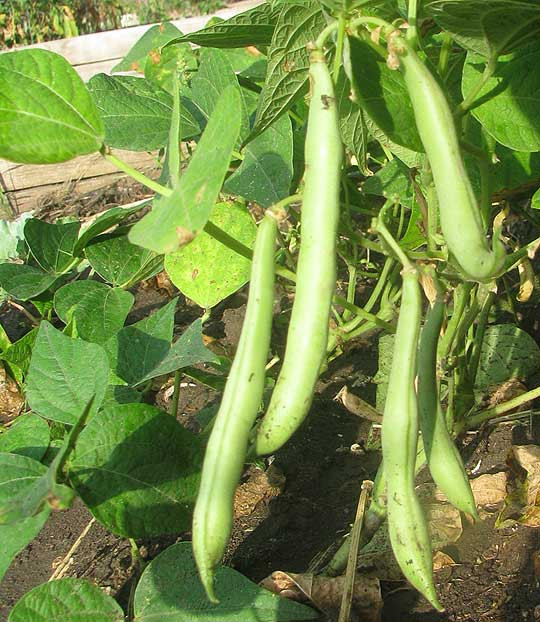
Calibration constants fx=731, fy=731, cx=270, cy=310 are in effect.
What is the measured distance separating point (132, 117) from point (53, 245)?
438 mm

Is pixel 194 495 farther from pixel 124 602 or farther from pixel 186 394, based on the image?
pixel 186 394

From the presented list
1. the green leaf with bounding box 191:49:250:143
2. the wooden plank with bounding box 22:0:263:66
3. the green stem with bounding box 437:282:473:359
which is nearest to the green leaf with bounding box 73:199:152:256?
the green leaf with bounding box 191:49:250:143

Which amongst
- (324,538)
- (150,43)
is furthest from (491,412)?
(150,43)

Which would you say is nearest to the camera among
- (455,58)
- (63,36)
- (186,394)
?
(455,58)

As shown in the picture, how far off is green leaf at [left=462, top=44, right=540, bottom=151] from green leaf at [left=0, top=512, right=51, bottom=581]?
0.75 meters

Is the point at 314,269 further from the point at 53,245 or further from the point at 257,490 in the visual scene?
the point at 53,245

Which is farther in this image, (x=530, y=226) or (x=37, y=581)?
(x=530, y=226)

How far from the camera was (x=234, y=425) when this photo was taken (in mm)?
617

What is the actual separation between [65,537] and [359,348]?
779 mm

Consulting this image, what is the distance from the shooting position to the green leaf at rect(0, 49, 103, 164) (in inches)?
30.5

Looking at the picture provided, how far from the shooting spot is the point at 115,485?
0.89m

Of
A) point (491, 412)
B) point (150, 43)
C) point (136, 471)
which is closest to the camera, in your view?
point (136, 471)

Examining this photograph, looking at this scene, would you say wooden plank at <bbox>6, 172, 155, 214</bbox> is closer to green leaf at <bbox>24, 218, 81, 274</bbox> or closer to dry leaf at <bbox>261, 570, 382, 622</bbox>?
green leaf at <bbox>24, 218, 81, 274</bbox>

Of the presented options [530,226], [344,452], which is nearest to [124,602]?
[344,452]
